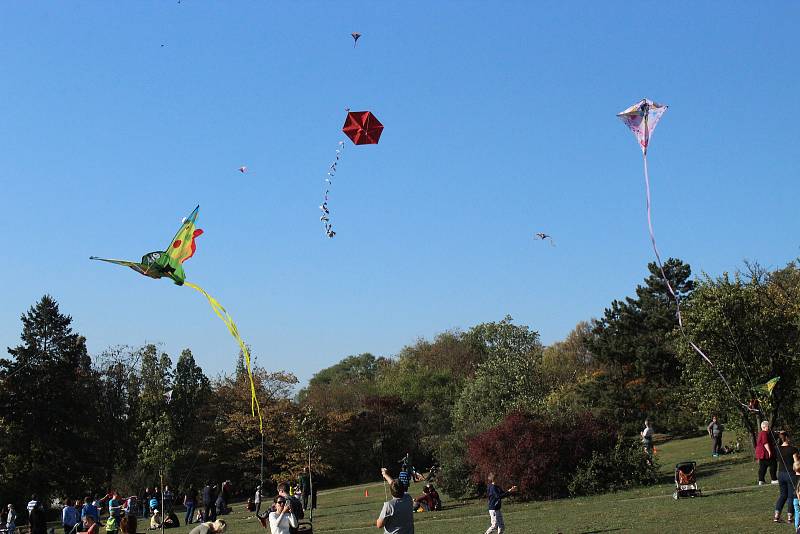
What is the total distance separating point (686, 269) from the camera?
51688 millimetres

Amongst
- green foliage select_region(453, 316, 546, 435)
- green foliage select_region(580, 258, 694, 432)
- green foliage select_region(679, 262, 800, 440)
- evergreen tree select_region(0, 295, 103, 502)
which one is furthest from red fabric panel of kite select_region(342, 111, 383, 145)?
evergreen tree select_region(0, 295, 103, 502)

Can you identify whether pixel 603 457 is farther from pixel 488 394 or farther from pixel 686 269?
pixel 686 269

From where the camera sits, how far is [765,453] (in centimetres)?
1873

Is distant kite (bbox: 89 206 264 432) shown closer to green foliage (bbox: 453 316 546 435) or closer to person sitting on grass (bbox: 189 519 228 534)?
person sitting on grass (bbox: 189 519 228 534)

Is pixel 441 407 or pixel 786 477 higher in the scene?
pixel 441 407

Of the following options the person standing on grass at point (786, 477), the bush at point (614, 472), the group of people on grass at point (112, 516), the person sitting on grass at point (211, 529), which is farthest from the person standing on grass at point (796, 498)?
the bush at point (614, 472)

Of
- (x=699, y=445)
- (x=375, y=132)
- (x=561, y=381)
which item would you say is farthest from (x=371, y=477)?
(x=375, y=132)

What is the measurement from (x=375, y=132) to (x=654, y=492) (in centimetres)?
1240

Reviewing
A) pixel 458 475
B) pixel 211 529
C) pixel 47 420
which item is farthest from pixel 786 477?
pixel 47 420

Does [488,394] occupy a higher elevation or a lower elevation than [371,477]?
higher

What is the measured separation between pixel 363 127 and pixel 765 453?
39.0ft

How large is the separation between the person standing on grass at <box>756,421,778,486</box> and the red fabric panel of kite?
10764 millimetres

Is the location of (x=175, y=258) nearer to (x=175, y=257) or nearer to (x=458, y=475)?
(x=175, y=257)

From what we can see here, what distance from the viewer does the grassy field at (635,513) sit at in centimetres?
1602
